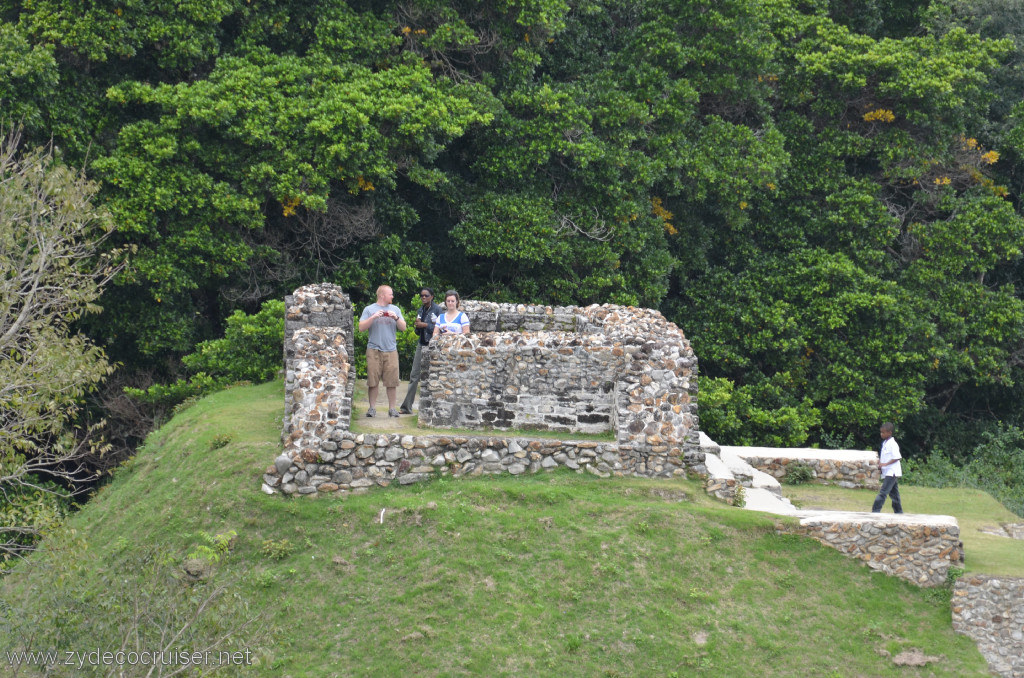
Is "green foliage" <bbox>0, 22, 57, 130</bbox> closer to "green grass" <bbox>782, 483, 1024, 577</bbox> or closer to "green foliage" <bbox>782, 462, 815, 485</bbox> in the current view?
"green foliage" <bbox>782, 462, 815, 485</bbox>

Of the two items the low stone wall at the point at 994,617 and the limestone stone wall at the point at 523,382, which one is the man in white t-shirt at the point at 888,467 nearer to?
the low stone wall at the point at 994,617

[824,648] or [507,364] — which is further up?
[507,364]

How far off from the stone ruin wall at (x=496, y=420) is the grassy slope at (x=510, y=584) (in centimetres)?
31

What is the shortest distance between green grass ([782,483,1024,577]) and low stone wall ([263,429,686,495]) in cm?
357

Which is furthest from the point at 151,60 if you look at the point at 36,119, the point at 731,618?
the point at 731,618

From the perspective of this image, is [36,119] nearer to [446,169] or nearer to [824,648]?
[446,169]

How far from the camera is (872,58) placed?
986 inches

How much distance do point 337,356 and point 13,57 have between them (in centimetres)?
977

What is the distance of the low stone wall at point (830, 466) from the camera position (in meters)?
17.5

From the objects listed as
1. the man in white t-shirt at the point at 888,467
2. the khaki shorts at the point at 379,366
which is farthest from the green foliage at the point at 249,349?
the man in white t-shirt at the point at 888,467

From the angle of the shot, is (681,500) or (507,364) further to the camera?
(507,364)

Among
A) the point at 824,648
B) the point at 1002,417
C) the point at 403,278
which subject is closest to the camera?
the point at 824,648

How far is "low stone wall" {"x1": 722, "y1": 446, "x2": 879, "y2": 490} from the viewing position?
1748 centimetres

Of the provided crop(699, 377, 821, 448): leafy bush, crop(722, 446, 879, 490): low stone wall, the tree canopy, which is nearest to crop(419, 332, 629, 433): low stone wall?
crop(722, 446, 879, 490): low stone wall
